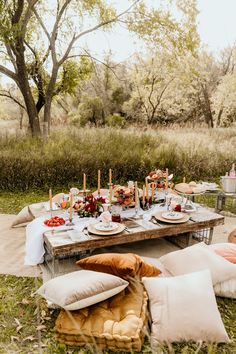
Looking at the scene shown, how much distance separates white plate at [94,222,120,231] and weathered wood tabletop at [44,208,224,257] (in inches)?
3.5

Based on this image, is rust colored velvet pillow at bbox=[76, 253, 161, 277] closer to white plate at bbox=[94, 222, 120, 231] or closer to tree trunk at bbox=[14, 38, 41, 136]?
white plate at bbox=[94, 222, 120, 231]

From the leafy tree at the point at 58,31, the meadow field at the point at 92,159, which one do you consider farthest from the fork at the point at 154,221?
the leafy tree at the point at 58,31

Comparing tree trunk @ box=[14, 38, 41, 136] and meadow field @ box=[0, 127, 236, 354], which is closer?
meadow field @ box=[0, 127, 236, 354]

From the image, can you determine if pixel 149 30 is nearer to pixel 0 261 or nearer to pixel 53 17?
pixel 53 17

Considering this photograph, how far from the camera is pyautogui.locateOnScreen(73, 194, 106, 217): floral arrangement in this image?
12.5 feet

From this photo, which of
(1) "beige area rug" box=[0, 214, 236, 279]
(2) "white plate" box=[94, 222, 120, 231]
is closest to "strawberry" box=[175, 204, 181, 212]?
(1) "beige area rug" box=[0, 214, 236, 279]

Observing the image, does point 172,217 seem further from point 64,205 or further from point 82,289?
point 82,289

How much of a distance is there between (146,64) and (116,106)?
3971 millimetres

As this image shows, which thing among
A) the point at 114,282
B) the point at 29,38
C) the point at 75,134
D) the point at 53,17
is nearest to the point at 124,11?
the point at 53,17

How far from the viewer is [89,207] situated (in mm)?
3824

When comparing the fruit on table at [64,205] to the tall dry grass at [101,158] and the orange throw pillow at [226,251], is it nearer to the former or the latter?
the orange throw pillow at [226,251]

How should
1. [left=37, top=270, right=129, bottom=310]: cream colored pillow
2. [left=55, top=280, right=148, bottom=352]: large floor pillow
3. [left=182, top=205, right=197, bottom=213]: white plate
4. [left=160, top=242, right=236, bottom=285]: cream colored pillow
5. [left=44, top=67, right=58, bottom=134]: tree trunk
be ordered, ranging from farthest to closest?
[left=44, top=67, right=58, bottom=134]: tree trunk → [left=182, top=205, right=197, bottom=213]: white plate → [left=160, top=242, right=236, bottom=285]: cream colored pillow → [left=37, top=270, right=129, bottom=310]: cream colored pillow → [left=55, top=280, right=148, bottom=352]: large floor pillow

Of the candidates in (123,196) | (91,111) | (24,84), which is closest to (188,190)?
(123,196)

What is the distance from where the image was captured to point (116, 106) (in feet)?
68.8
